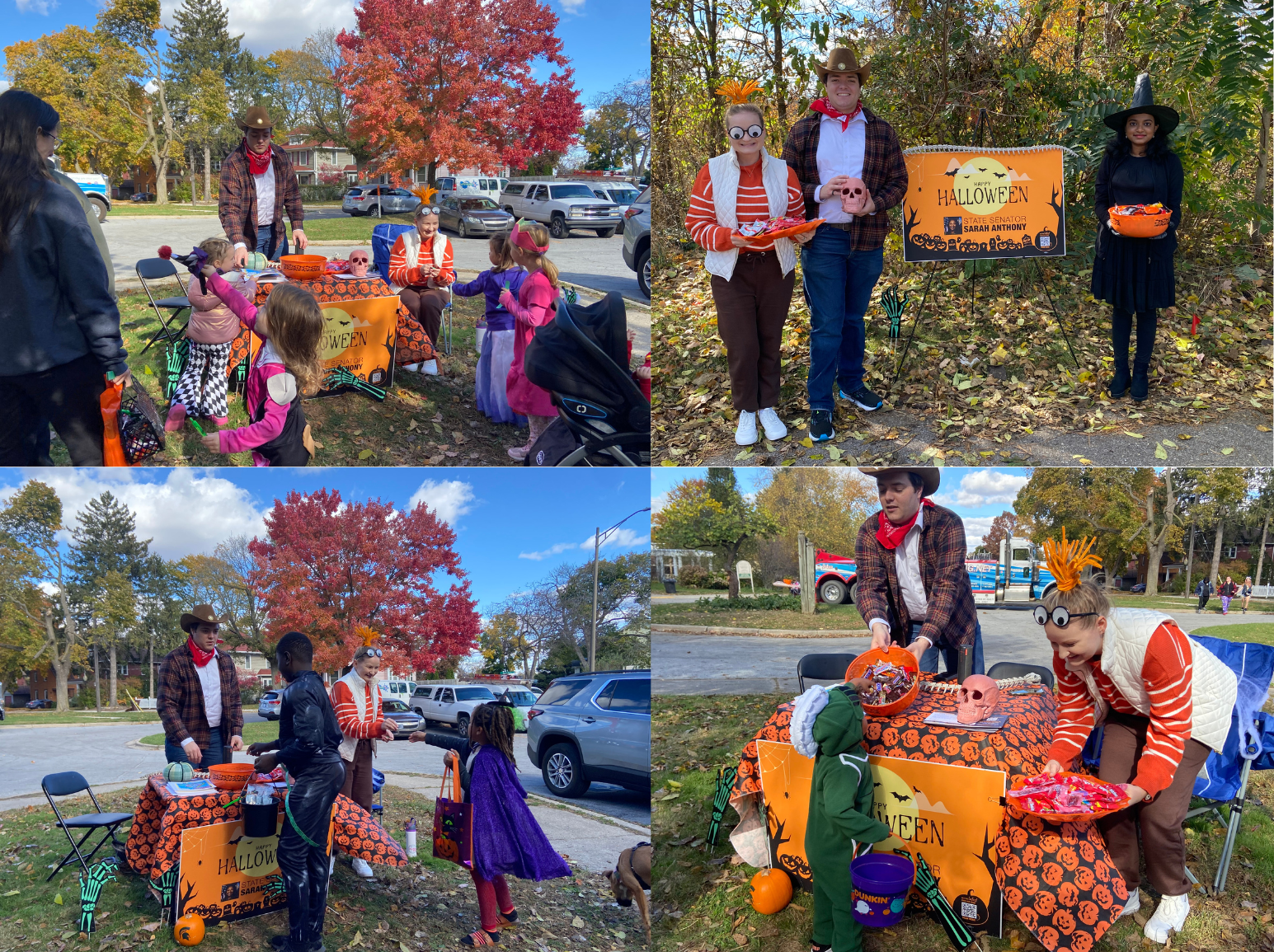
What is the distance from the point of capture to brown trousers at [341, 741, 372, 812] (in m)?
4.59

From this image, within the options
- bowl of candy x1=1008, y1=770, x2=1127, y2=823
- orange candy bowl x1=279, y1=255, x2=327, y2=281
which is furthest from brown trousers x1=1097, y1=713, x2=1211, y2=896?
orange candy bowl x1=279, y1=255, x2=327, y2=281

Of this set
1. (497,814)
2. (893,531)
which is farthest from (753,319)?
(497,814)

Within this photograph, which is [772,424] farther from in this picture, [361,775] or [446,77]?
[446,77]

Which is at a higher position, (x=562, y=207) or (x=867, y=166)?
(x=562, y=207)

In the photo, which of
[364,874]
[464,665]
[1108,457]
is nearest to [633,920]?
[364,874]

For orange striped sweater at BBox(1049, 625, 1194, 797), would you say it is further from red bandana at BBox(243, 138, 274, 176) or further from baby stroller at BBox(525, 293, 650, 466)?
red bandana at BBox(243, 138, 274, 176)

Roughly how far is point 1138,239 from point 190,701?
20.7 feet

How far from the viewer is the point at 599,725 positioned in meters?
5.43

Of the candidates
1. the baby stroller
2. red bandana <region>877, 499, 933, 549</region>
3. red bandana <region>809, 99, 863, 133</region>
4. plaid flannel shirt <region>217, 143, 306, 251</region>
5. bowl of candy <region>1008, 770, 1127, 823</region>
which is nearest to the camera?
bowl of candy <region>1008, 770, 1127, 823</region>

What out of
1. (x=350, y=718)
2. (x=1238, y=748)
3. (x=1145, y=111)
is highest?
(x=1145, y=111)

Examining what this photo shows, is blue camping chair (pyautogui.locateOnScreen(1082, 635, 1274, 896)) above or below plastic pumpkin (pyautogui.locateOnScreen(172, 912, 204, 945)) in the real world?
above

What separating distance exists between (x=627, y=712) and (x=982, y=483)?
2.65m

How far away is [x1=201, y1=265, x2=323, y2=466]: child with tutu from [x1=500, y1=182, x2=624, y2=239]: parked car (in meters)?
6.30

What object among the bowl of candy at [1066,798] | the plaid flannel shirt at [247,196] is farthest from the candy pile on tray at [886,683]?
the plaid flannel shirt at [247,196]
